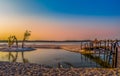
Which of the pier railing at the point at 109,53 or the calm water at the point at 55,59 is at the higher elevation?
the pier railing at the point at 109,53

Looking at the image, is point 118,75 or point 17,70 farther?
point 17,70

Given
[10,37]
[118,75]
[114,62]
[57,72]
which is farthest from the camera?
[10,37]

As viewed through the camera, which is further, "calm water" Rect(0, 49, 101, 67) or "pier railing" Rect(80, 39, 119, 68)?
"calm water" Rect(0, 49, 101, 67)

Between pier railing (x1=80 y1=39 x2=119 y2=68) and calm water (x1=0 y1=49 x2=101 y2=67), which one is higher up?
pier railing (x1=80 y1=39 x2=119 y2=68)

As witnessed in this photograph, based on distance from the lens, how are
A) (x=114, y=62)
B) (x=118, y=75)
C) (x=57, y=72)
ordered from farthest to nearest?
(x=114, y=62)
(x=57, y=72)
(x=118, y=75)

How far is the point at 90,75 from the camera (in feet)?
50.0

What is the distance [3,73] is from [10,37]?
33275 mm

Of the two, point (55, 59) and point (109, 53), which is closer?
point (55, 59)

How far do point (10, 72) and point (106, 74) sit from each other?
Answer: 5737 mm

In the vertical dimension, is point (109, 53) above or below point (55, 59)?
above

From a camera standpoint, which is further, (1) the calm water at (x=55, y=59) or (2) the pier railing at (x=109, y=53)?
(1) the calm water at (x=55, y=59)

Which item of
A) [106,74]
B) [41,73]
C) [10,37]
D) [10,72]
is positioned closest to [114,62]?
[106,74]

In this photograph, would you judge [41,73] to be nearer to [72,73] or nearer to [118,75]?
[72,73]

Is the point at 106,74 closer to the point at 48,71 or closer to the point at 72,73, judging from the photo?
the point at 72,73
